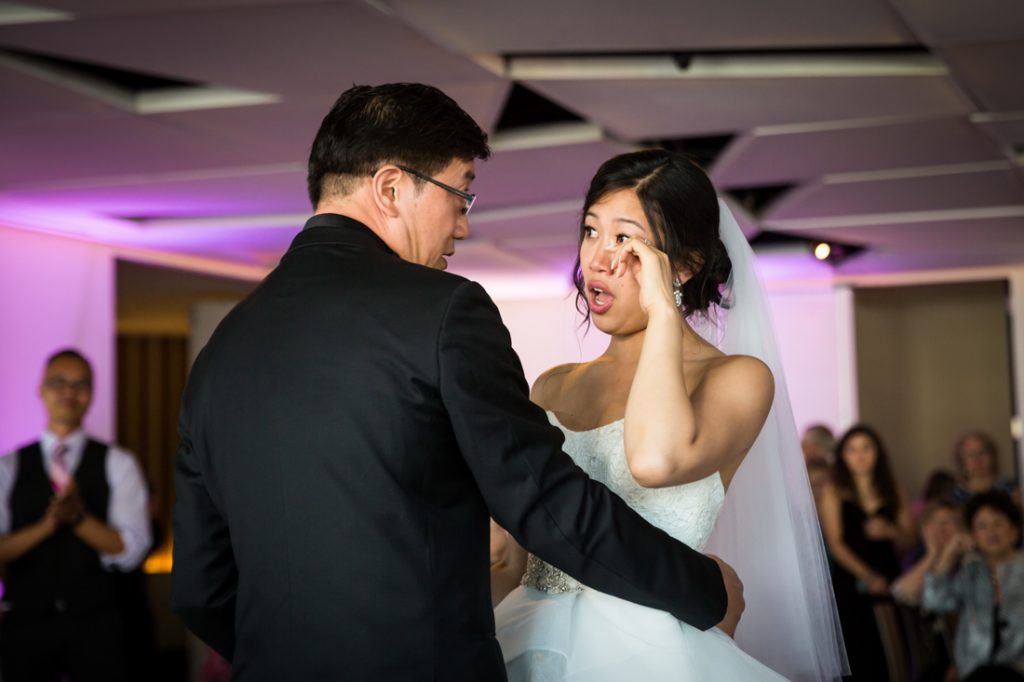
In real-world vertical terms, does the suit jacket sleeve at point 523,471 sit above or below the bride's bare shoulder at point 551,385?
below

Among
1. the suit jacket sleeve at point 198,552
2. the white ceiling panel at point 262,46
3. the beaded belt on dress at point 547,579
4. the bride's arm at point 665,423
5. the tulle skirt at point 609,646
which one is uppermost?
the white ceiling panel at point 262,46

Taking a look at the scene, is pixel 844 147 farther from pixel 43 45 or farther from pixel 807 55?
pixel 43 45

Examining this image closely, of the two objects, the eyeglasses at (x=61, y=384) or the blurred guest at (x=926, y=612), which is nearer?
the eyeglasses at (x=61, y=384)

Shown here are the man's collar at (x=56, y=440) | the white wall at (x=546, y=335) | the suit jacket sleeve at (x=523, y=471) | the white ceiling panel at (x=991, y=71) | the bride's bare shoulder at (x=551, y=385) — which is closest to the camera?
the suit jacket sleeve at (x=523, y=471)

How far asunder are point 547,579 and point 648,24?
84.4 inches

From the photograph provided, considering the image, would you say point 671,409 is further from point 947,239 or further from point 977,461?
point 947,239

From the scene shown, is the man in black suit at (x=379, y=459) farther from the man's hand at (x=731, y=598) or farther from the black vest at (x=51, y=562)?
the black vest at (x=51, y=562)

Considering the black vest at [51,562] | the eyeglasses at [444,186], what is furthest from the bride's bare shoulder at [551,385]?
the black vest at [51,562]

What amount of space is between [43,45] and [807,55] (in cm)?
273

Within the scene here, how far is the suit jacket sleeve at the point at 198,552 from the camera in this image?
1.82 meters

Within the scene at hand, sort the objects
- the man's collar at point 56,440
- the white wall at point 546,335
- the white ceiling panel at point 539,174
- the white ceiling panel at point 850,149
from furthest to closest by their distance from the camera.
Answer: the white ceiling panel at point 539,174 < the man's collar at point 56,440 < the white ceiling panel at point 850,149 < the white wall at point 546,335

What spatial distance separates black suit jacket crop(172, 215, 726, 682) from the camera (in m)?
1.59

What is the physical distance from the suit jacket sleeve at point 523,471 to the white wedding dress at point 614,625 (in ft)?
0.71

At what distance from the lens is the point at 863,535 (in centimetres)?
667
